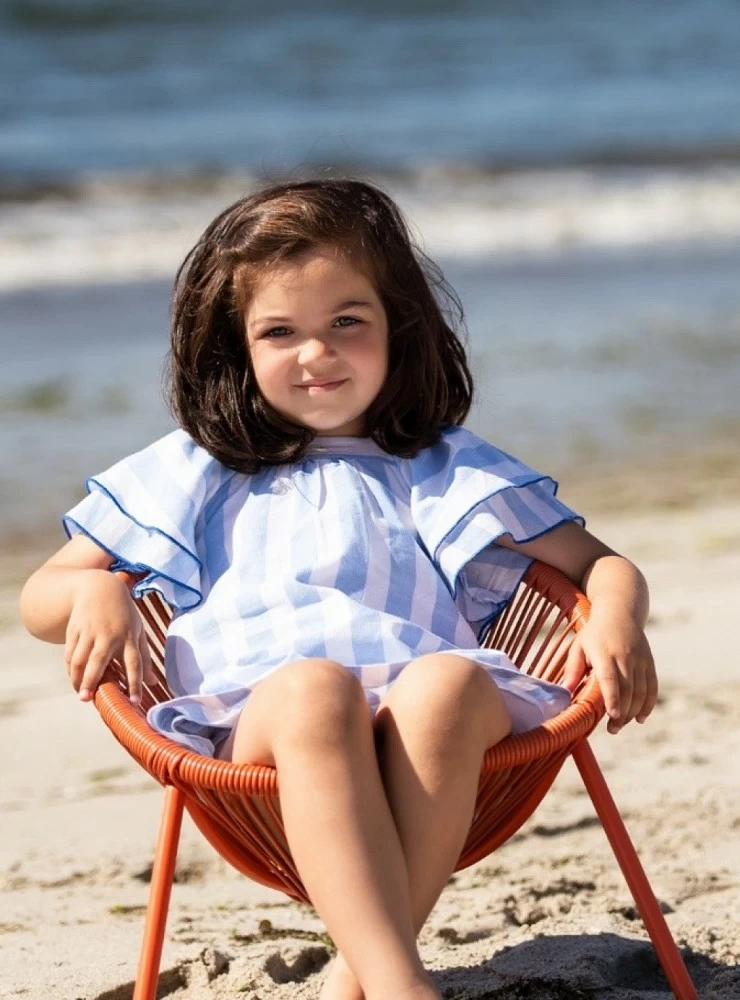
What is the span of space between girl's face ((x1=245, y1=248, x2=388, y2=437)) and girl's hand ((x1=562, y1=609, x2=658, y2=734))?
584 mm

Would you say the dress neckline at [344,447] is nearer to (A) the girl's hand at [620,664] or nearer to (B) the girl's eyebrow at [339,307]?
(B) the girl's eyebrow at [339,307]

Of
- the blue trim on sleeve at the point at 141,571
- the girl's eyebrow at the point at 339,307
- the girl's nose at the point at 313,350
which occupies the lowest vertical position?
the blue trim on sleeve at the point at 141,571

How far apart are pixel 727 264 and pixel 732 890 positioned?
7.19 metres

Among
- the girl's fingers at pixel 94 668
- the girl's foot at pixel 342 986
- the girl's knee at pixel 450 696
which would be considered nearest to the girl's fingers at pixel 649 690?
the girl's knee at pixel 450 696

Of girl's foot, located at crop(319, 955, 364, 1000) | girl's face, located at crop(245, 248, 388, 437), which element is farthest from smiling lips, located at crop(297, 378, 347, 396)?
girl's foot, located at crop(319, 955, 364, 1000)

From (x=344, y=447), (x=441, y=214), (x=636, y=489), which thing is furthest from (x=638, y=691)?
(x=441, y=214)

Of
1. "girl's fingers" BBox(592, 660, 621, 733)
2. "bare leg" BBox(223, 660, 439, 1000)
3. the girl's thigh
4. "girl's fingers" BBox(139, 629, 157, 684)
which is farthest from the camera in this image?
"girl's fingers" BBox(139, 629, 157, 684)

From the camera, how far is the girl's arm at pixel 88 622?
243 centimetres

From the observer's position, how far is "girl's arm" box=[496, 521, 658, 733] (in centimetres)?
241

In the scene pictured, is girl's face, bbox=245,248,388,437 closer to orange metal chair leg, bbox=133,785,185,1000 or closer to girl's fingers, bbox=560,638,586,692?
girl's fingers, bbox=560,638,586,692

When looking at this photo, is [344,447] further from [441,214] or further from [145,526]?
[441,214]

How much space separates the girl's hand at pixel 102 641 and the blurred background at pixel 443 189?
124 cm

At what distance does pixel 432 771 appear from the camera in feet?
7.24

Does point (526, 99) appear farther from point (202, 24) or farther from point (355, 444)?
point (355, 444)
